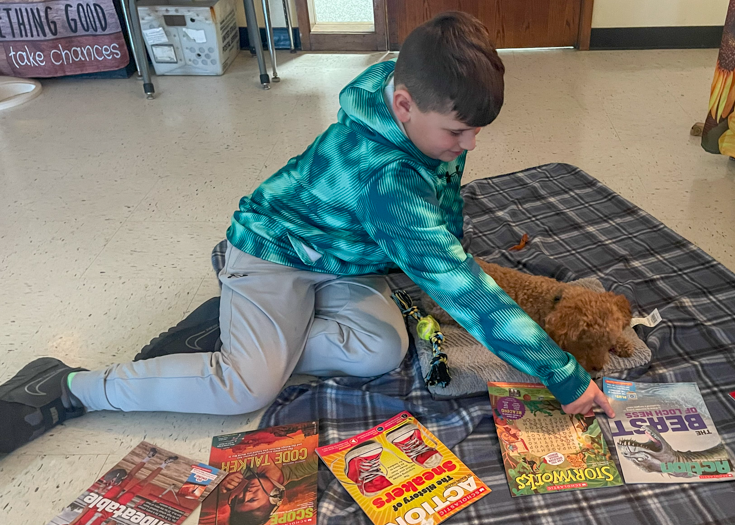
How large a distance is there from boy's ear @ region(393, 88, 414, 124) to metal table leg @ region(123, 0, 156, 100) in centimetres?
223

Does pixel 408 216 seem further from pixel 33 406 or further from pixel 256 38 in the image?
pixel 256 38

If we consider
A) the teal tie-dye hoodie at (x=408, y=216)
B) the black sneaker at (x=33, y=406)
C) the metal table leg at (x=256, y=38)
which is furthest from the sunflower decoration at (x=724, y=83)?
the black sneaker at (x=33, y=406)

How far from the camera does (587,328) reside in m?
1.25

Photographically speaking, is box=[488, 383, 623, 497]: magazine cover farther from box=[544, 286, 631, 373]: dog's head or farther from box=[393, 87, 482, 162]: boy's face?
box=[393, 87, 482, 162]: boy's face

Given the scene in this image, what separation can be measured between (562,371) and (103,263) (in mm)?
1327

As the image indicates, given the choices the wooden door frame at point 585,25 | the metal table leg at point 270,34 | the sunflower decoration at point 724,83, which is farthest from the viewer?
the wooden door frame at point 585,25

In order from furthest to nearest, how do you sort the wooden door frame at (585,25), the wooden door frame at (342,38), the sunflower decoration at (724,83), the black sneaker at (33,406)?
the wooden door frame at (342,38), the wooden door frame at (585,25), the sunflower decoration at (724,83), the black sneaker at (33,406)

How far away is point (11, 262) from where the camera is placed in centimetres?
183

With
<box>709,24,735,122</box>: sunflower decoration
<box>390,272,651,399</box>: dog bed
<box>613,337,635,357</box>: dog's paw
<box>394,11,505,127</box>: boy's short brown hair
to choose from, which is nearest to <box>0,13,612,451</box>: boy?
<box>394,11,505,127</box>: boy's short brown hair

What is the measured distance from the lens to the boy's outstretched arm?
1060 millimetres

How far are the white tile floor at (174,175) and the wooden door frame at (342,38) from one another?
85 mm

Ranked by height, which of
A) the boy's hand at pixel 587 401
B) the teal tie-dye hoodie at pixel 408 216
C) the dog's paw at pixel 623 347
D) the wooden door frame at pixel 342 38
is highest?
the teal tie-dye hoodie at pixel 408 216

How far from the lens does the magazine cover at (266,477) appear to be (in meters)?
1.06

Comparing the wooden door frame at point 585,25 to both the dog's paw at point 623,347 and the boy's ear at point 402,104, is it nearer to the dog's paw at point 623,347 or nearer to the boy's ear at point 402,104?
the dog's paw at point 623,347
